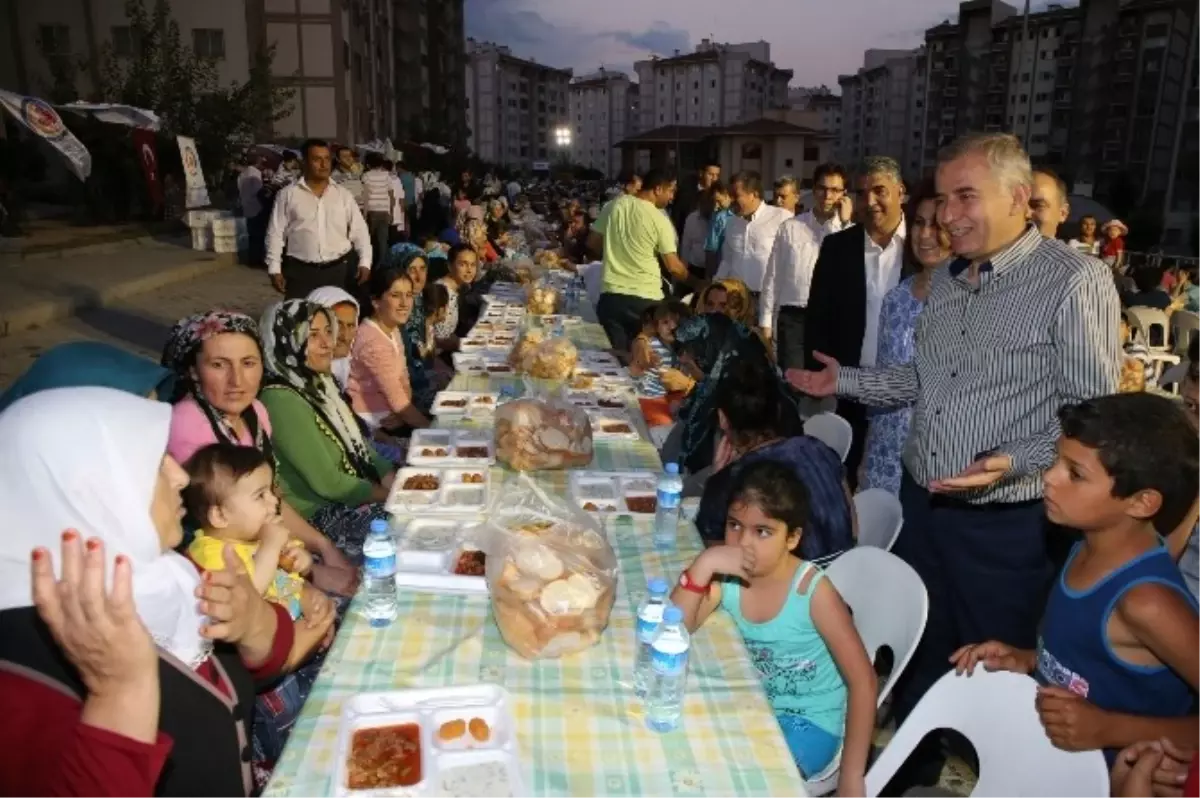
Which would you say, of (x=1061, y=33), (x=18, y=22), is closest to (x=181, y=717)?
(x=18, y=22)

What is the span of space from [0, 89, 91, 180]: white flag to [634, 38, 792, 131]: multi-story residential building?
79.6 m

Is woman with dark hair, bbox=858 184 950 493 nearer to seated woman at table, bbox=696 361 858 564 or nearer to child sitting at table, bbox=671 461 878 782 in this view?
seated woman at table, bbox=696 361 858 564

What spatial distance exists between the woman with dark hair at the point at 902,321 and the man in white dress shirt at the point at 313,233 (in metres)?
5.00

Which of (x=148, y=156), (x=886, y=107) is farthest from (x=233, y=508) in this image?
(x=886, y=107)

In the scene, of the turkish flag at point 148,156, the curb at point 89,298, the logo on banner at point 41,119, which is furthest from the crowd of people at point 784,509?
the turkish flag at point 148,156

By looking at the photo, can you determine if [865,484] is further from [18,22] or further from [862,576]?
[18,22]

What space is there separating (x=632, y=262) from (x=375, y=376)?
113 inches

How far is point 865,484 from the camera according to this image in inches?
153

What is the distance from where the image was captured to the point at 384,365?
180 inches

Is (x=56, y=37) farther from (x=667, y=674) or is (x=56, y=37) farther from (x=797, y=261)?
(x=667, y=674)

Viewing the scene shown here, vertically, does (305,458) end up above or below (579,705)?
above

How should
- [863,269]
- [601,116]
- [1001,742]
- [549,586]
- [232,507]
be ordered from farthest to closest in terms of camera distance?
[601,116] → [863,269] → [232,507] → [549,586] → [1001,742]

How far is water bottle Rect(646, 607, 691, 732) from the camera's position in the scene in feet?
5.47

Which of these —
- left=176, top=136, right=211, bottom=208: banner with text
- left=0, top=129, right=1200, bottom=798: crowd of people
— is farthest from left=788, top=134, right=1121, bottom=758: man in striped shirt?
left=176, top=136, right=211, bottom=208: banner with text
